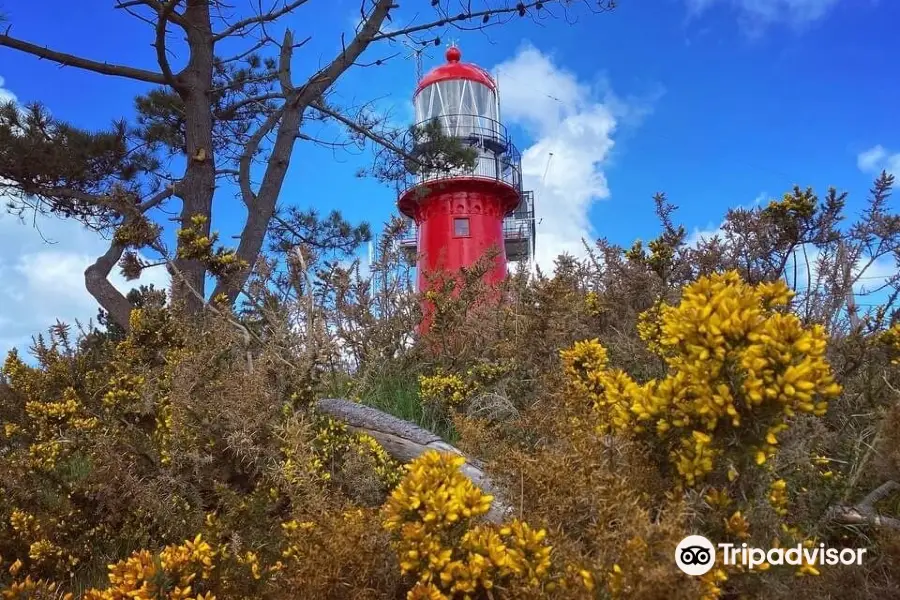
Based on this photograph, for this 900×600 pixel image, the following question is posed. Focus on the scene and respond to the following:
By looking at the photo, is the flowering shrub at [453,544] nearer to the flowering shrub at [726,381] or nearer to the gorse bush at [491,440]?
the gorse bush at [491,440]

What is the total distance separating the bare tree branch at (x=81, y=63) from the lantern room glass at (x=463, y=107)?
8322mm

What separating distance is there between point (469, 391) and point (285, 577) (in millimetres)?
1824

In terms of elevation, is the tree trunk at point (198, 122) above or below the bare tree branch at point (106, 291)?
above

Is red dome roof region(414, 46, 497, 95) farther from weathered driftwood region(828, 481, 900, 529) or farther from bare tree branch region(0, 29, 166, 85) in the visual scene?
weathered driftwood region(828, 481, 900, 529)

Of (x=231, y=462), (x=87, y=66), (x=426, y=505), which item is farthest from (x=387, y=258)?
(x=87, y=66)

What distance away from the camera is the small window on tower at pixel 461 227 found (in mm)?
12797

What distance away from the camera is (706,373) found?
3.84 ft

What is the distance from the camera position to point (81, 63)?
240 inches

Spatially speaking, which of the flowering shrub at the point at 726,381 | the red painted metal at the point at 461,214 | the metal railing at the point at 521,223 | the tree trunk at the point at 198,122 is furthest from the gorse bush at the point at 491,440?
the metal railing at the point at 521,223

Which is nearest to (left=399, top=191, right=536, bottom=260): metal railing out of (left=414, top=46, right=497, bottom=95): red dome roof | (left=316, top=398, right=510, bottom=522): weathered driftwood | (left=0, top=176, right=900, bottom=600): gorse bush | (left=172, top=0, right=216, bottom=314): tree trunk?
(left=414, top=46, right=497, bottom=95): red dome roof

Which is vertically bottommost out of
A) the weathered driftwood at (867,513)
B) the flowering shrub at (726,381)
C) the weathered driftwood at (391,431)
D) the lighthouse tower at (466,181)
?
the weathered driftwood at (867,513)

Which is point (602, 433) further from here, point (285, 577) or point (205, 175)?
point (205, 175)

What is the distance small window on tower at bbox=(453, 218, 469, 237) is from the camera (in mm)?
12797

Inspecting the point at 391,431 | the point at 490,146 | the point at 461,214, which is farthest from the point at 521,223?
the point at 391,431
